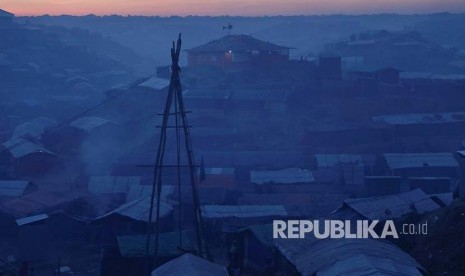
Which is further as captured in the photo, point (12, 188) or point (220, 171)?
point (220, 171)

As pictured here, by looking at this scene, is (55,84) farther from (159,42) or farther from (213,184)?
(159,42)

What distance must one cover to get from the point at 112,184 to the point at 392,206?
31.6ft

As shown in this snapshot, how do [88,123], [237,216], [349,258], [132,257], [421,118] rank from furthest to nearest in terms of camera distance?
[88,123]
[421,118]
[237,216]
[132,257]
[349,258]

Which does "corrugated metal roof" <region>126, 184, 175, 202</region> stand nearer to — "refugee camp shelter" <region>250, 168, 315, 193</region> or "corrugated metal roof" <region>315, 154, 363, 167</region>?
"refugee camp shelter" <region>250, 168, 315, 193</region>

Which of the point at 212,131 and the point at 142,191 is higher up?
the point at 212,131

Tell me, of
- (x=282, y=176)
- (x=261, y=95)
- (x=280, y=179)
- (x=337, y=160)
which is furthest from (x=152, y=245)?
(x=261, y=95)

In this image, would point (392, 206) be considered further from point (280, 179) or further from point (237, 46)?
point (237, 46)

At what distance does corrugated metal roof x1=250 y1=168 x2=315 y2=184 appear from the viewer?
61.7ft

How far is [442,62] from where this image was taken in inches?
1843

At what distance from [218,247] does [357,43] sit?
41.7 m

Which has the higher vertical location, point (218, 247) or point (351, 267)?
point (351, 267)

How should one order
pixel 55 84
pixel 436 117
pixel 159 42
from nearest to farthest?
pixel 436 117
pixel 55 84
pixel 159 42

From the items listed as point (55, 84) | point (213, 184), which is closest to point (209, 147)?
point (213, 184)

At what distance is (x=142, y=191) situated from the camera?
58.3ft
